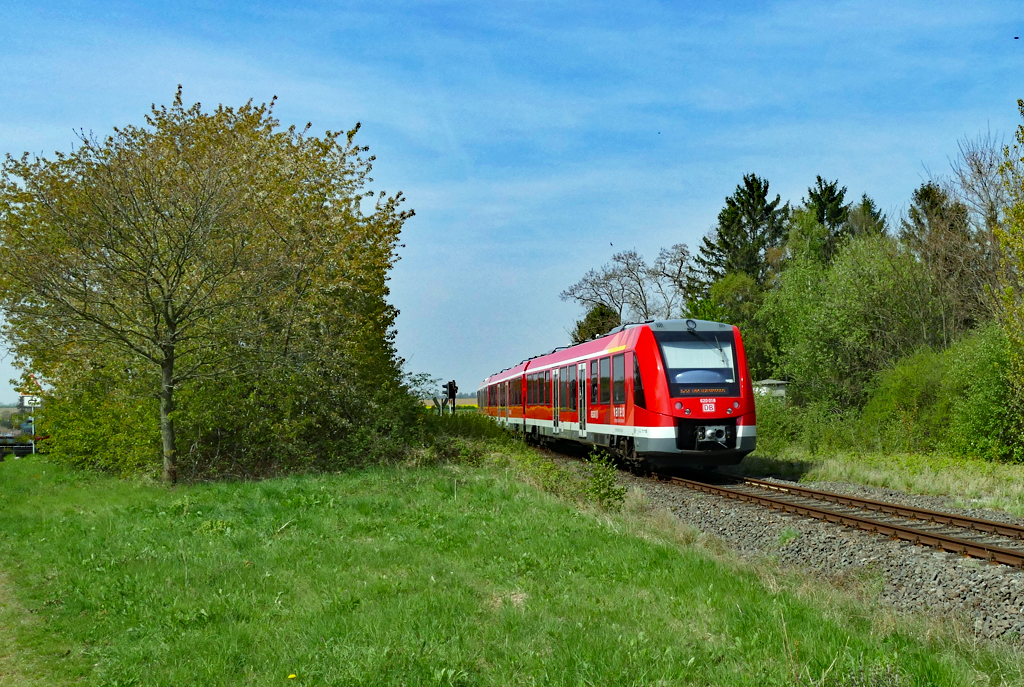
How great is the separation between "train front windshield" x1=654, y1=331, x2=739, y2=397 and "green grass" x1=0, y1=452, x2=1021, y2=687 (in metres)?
6.51

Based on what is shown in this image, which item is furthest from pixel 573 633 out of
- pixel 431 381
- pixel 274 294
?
pixel 431 381

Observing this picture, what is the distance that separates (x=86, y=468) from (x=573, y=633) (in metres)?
18.7

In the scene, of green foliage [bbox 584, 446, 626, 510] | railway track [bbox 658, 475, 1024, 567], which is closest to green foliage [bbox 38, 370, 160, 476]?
green foliage [bbox 584, 446, 626, 510]

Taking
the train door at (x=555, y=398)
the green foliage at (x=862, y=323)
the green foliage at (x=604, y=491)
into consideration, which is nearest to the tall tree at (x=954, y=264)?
the green foliage at (x=862, y=323)

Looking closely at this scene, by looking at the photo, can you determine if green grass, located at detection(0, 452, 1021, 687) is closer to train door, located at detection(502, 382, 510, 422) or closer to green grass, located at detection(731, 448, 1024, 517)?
green grass, located at detection(731, 448, 1024, 517)

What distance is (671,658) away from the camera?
5.90m

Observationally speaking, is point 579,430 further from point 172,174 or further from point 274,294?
point 172,174

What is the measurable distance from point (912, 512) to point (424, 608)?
9522mm

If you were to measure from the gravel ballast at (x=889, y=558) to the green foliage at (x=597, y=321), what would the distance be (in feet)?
145

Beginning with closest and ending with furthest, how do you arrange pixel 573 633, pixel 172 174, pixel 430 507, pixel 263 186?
pixel 573 633
pixel 430 507
pixel 172 174
pixel 263 186

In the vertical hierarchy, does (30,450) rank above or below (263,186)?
below

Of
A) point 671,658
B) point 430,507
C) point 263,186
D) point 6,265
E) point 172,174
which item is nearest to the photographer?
point 671,658

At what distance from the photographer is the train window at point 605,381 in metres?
21.9

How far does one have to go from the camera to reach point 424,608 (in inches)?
285
